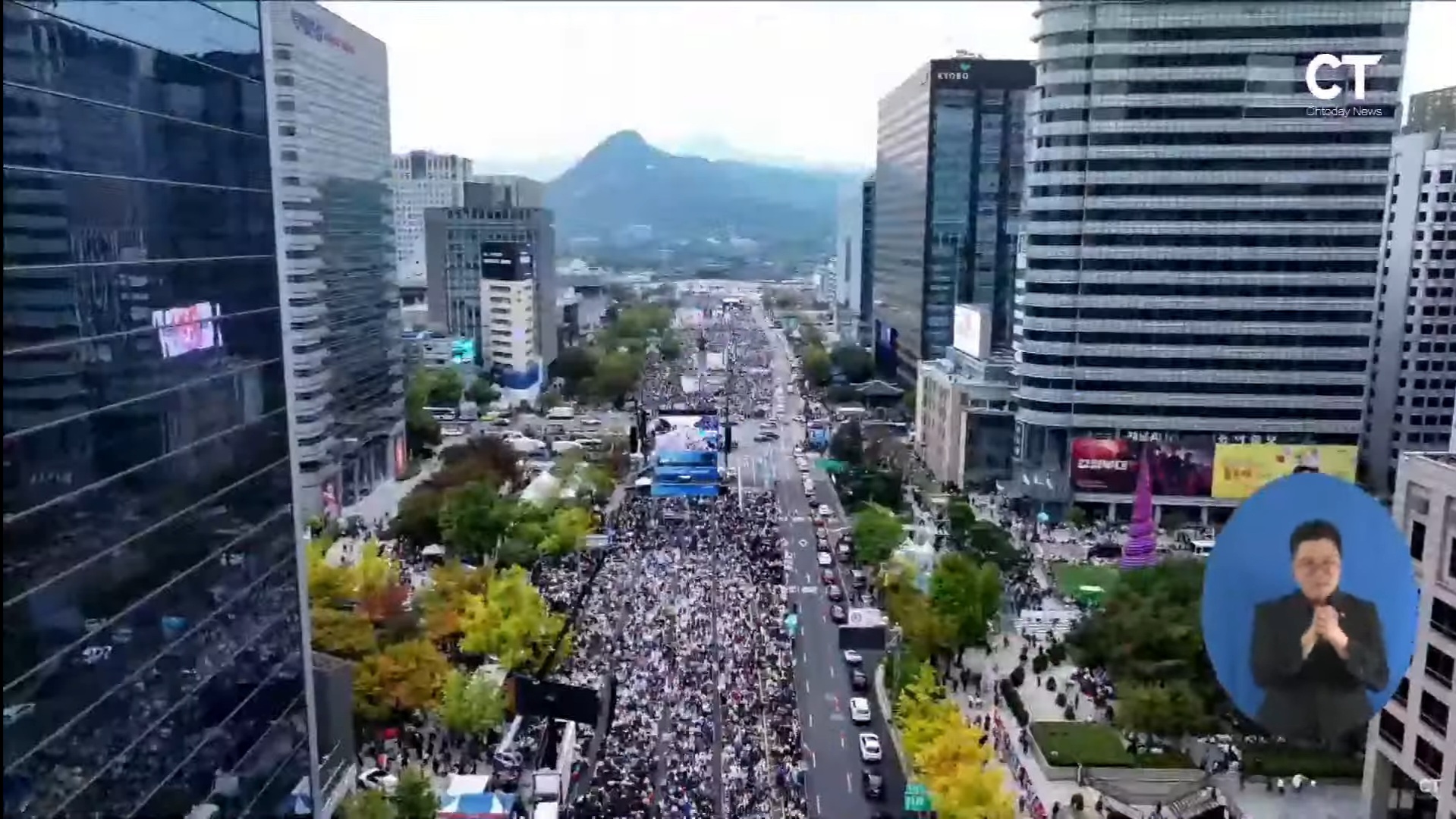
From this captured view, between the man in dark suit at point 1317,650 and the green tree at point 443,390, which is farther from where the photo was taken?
the green tree at point 443,390

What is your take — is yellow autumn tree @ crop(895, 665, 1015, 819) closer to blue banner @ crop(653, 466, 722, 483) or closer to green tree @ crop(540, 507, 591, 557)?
green tree @ crop(540, 507, 591, 557)

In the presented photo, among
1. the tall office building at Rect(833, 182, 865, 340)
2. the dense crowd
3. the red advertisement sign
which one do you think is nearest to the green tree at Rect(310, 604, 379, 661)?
the dense crowd

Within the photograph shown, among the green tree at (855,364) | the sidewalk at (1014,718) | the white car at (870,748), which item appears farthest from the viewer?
the green tree at (855,364)

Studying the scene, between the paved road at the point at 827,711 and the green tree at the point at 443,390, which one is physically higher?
the green tree at the point at 443,390

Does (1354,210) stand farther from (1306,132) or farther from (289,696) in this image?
(289,696)

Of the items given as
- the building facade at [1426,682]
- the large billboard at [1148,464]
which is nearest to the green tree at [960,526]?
the large billboard at [1148,464]

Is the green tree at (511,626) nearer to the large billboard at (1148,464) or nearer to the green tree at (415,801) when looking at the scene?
the green tree at (415,801)

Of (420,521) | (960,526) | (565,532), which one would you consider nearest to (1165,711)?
(960,526)
